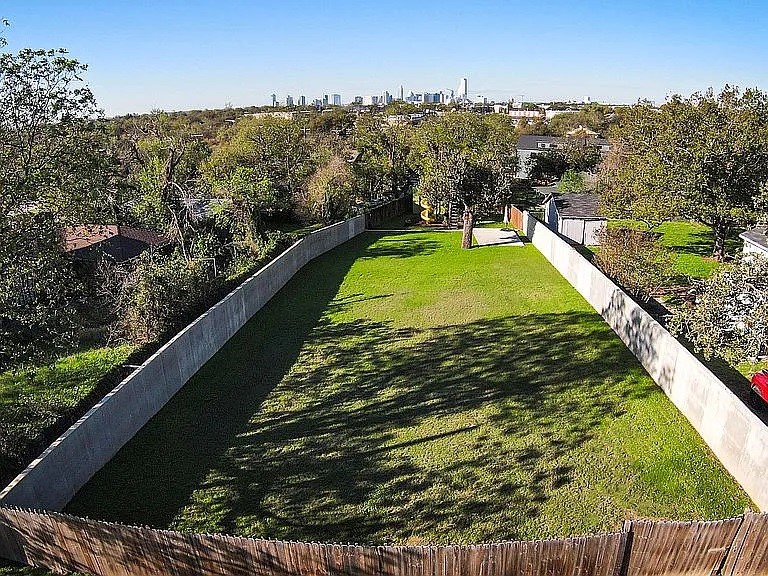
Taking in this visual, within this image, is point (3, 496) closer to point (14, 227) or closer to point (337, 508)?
point (337, 508)

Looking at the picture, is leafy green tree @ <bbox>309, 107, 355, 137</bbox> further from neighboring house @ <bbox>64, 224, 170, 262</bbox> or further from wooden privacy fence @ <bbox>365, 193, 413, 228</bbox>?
neighboring house @ <bbox>64, 224, 170, 262</bbox>

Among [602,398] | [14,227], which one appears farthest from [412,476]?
[14,227]

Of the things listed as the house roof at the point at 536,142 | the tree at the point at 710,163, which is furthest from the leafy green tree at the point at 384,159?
the tree at the point at 710,163

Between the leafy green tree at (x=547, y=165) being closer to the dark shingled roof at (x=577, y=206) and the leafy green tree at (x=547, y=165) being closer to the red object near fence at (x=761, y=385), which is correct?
the dark shingled roof at (x=577, y=206)

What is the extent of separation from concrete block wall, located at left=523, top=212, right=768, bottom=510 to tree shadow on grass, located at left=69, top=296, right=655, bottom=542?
477 mm

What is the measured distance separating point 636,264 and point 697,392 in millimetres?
7016

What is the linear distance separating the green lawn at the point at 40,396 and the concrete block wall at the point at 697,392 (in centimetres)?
984

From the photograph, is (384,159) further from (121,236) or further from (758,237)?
(758,237)

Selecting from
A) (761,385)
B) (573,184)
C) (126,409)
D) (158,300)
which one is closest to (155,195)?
(158,300)

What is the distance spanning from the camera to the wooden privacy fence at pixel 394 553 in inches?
215

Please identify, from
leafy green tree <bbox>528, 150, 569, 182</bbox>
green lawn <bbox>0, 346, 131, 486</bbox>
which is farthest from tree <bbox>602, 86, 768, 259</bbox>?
leafy green tree <bbox>528, 150, 569, 182</bbox>

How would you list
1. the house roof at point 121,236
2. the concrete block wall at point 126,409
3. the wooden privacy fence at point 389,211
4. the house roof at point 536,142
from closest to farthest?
the concrete block wall at point 126,409 < the house roof at point 121,236 < the wooden privacy fence at point 389,211 < the house roof at point 536,142

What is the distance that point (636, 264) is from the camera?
1582 cm

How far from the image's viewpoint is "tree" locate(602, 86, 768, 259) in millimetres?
18688
